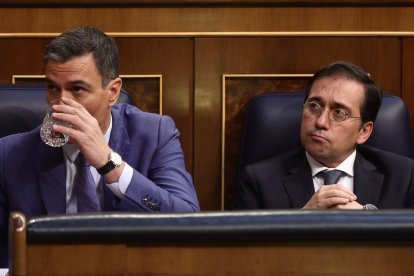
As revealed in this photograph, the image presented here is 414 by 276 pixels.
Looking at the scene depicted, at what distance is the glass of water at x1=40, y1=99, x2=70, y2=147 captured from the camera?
1.26m

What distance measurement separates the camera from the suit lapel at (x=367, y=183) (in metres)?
1.54

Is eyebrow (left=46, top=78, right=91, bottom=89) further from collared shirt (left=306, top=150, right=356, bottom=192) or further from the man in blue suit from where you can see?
collared shirt (left=306, top=150, right=356, bottom=192)

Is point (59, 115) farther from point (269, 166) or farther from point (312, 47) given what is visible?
point (312, 47)

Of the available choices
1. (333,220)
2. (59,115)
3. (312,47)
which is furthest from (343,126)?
(333,220)

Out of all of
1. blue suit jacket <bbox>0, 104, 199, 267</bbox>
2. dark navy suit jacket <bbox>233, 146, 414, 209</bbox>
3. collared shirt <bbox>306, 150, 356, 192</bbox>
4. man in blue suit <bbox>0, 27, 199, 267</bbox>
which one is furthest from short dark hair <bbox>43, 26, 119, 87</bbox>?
collared shirt <bbox>306, 150, 356, 192</bbox>

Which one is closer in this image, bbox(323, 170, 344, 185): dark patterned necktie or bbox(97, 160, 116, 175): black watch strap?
bbox(97, 160, 116, 175): black watch strap

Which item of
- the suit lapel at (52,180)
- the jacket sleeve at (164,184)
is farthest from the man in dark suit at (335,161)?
the suit lapel at (52,180)

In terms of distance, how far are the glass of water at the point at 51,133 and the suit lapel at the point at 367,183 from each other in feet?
2.09

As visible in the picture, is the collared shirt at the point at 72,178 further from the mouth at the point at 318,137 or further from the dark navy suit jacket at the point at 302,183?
the mouth at the point at 318,137

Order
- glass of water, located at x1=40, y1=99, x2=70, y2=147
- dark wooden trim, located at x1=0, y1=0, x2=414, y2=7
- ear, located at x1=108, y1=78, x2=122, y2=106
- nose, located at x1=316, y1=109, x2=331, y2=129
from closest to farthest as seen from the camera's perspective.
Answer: glass of water, located at x1=40, y1=99, x2=70, y2=147, ear, located at x1=108, y1=78, x2=122, y2=106, nose, located at x1=316, y1=109, x2=331, y2=129, dark wooden trim, located at x1=0, y1=0, x2=414, y2=7

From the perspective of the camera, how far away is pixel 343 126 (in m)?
1.56

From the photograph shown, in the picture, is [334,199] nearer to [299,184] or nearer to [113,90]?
[299,184]

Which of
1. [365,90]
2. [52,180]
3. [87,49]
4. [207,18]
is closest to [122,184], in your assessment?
[52,180]

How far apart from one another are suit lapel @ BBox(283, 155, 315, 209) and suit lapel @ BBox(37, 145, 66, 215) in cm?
48
